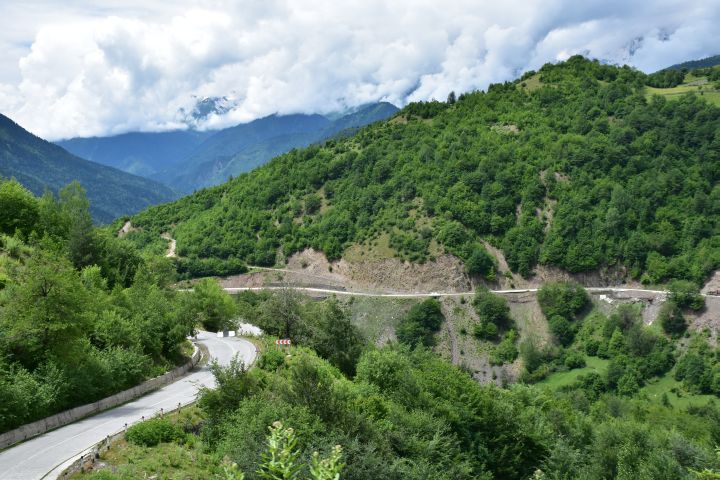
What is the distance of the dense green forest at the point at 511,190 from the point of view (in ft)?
371

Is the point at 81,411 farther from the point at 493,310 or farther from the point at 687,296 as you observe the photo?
the point at 687,296

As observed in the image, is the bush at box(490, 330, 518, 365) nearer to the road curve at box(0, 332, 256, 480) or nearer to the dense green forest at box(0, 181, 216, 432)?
the dense green forest at box(0, 181, 216, 432)

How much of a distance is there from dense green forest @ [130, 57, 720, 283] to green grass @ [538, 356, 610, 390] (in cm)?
2397

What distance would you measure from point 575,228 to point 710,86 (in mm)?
61154

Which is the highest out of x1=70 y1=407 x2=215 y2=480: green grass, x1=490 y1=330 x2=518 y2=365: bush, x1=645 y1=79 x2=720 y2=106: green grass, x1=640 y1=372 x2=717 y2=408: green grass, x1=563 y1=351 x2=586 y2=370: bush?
x1=645 y1=79 x2=720 y2=106: green grass

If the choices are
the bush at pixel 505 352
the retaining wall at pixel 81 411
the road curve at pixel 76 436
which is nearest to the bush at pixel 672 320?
the bush at pixel 505 352

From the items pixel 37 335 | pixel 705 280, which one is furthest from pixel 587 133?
pixel 37 335

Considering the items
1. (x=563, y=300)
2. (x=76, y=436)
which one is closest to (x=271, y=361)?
A: (x=76, y=436)

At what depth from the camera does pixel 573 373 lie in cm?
8988

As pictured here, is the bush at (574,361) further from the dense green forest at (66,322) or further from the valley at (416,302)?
the dense green forest at (66,322)

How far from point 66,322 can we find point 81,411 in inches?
174

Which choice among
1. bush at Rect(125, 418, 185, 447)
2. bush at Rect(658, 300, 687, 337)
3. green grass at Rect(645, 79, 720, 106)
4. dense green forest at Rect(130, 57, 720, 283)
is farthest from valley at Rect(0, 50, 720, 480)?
green grass at Rect(645, 79, 720, 106)

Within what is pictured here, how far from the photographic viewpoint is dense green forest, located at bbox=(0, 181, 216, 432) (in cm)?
2786

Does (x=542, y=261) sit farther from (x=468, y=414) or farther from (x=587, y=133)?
(x=468, y=414)
